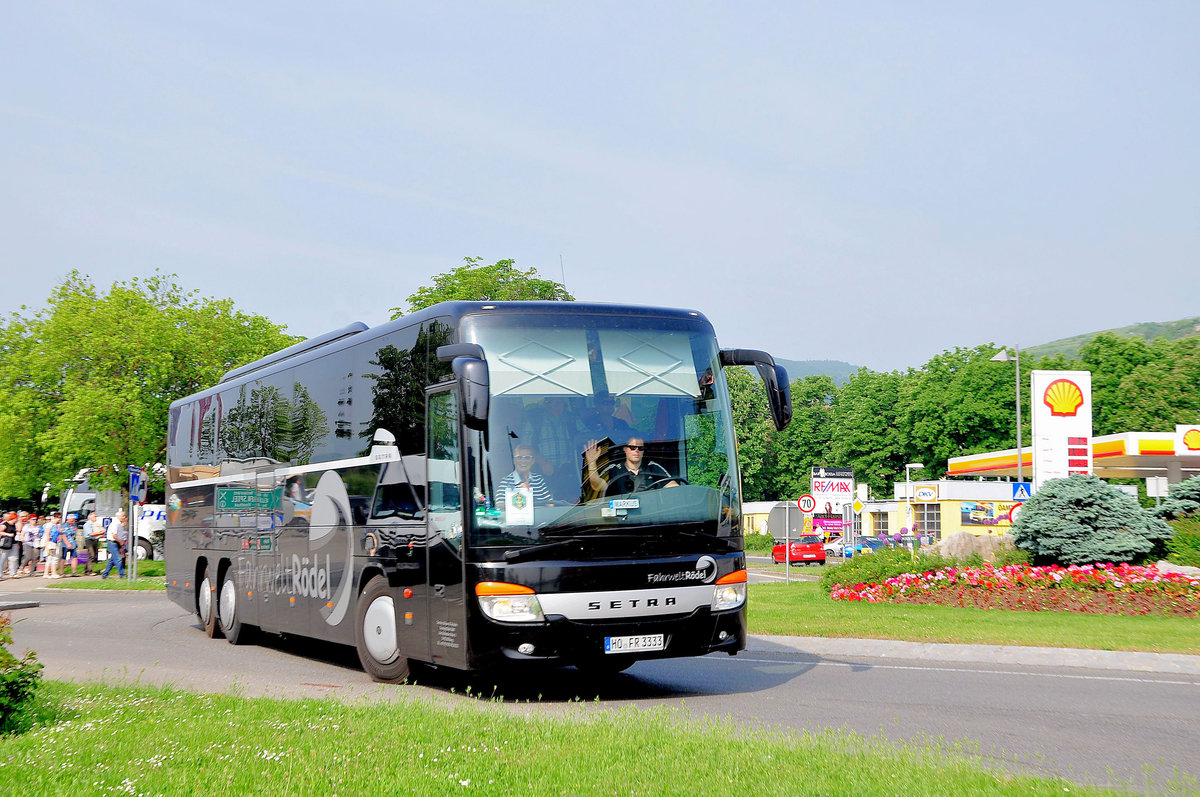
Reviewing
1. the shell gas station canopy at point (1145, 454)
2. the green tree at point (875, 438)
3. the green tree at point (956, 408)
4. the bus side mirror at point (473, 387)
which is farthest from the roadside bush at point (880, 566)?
the green tree at point (875, 438)

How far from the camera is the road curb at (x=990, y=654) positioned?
1374 cm

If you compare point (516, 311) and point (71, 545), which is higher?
point (516, 311)

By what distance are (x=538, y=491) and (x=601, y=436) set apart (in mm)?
738

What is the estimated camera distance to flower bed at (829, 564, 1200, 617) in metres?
19.5

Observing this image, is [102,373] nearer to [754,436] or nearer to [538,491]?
[538,491]

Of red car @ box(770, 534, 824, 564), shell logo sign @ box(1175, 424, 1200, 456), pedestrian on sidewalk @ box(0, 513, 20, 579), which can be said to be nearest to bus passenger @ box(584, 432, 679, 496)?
pedestrian on sidewalk @ box(0, 513, 20, 579)

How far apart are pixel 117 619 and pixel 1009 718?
57.5 feet

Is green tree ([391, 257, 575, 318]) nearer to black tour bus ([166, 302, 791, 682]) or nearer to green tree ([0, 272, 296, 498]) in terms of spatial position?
green tree ([0, 272, 296, 498])

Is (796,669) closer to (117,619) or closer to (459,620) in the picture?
(459,620)

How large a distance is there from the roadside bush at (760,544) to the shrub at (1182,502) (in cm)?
5382

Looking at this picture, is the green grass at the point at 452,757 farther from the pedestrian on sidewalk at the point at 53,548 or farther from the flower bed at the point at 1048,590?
the pedestrian on sidewalk at the point at 53,548

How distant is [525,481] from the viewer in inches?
387

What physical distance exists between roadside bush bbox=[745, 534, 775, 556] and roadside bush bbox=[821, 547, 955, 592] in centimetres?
5346

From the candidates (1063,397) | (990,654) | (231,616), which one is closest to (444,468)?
(231,616)
